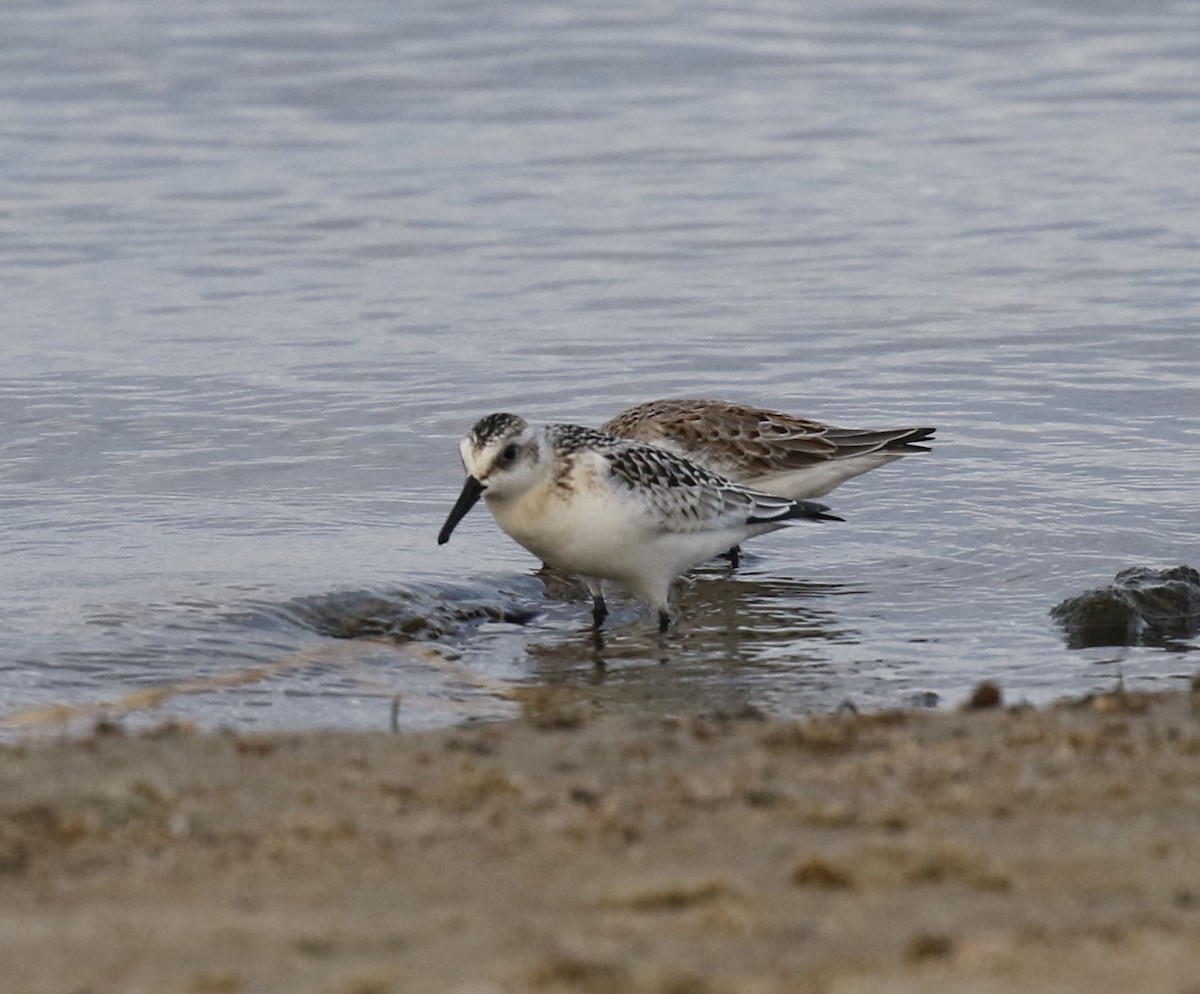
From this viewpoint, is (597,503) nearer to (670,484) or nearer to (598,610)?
(670,484)

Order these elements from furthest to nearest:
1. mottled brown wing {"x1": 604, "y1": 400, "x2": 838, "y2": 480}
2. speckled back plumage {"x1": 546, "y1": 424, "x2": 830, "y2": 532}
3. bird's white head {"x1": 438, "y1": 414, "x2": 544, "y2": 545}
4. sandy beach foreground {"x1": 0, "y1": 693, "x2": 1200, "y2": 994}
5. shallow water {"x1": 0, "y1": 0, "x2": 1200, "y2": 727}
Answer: mottled brown wing {"x1": 604, "y1": 400, "x2": 838, "y2": 480} → speckled back plumage {"x1": 546, "y1": 424, "x2": 830, "y2": 532} → shallow water {"x1": 0, "y1": 0, "x2": 1200, "y2": 727} → bird's white head {"x1": 438, "y1": 414, "x2": 544, "y2": 545} → sandy beach foreground {"x1": 0, "y1": 693, "x2": 1200, "y2": 994}

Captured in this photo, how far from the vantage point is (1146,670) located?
777cm

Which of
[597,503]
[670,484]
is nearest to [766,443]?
[670,484]

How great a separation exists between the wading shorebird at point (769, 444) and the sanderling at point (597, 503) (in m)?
1.18

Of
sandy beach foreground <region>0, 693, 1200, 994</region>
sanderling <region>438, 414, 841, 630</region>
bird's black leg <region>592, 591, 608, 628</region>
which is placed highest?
sanderling <region>438, 414, 841, 630</region>

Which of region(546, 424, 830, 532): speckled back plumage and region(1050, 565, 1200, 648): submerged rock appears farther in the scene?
region(546, 424, 830, 532): speckled back plumage

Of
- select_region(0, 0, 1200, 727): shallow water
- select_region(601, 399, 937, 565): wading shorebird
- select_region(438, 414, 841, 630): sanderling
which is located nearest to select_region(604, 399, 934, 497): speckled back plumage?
select_region(601, 399, 937, 565): wading shorebird

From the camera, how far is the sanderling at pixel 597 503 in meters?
8.17

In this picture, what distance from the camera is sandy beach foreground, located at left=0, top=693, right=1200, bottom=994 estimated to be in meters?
3.55

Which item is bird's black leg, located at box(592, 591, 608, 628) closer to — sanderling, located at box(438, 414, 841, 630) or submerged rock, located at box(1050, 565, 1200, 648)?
sanderling, located at box(438, 414, 841, 630)

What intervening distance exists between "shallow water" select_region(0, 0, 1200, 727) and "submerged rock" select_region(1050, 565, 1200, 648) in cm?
20

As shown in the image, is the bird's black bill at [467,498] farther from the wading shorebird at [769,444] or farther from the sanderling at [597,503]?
the wading shorebird at [769,444]

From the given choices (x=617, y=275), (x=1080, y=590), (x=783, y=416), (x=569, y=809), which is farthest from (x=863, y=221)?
(x=569, y=809)

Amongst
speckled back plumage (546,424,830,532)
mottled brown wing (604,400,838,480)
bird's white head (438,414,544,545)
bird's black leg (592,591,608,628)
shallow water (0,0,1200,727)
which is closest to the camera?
bird's white head (438,414,544,545)
